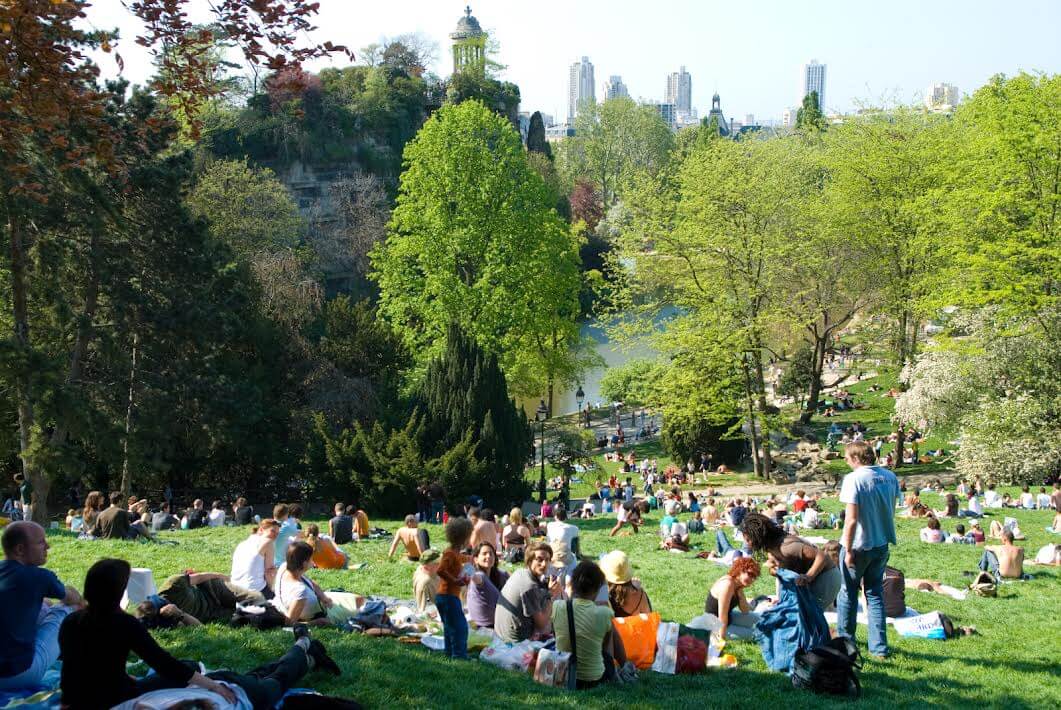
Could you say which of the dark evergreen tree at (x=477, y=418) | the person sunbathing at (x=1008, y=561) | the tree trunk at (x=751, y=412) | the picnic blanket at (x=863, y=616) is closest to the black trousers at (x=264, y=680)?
the picnic blanket at (x=863, y=616)

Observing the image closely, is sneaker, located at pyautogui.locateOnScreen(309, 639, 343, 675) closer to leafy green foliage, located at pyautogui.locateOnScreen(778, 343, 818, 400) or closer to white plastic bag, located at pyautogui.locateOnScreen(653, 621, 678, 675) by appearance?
white plastic bag, located at pyautogui.locateOnScreen(653, 621, 678, 675)

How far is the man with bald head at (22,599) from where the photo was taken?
6.01m

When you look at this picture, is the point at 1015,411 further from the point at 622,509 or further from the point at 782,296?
the point at 622,509

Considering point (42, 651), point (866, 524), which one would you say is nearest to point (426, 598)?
point (42, 651)

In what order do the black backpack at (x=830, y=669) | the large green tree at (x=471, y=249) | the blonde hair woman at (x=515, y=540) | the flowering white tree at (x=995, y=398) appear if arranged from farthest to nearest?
1. the large green tree at (x=471, y=249)
2. the flowering white tree at (x=995, y=398)
3. the blonde hair woman at (x=515, y=540)
4. the black backpack at (x=830, y=669)

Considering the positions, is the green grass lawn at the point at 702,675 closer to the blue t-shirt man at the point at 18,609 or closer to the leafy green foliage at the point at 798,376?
the blue t-shirt man at the point at 18,609

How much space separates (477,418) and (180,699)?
19.0 m

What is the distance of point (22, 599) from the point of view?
19.9 ft

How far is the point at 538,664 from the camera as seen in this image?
725 cm

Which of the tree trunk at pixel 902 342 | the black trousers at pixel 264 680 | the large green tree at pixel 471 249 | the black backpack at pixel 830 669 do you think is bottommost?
the black backpack at pixel 830 669

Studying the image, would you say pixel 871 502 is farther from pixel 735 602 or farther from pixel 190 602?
pixel 190 602

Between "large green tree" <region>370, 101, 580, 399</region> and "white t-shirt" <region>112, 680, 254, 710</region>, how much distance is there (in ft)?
84.4

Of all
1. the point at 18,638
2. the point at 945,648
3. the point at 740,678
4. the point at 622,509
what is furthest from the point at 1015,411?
the point at 18,638

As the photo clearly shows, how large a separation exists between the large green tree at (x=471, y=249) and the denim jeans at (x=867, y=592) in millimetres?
24302
